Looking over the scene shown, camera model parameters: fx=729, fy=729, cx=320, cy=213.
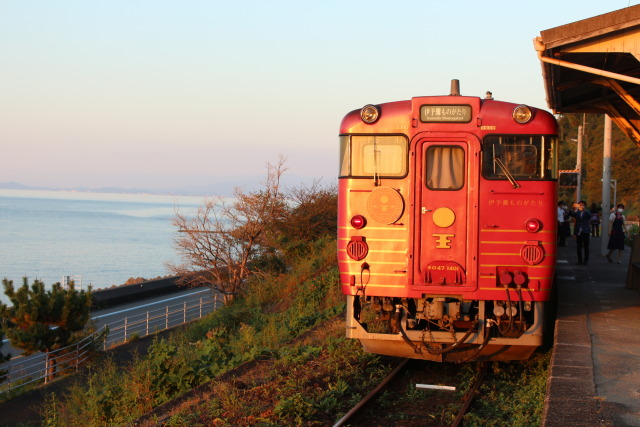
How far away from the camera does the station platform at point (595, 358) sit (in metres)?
6.43

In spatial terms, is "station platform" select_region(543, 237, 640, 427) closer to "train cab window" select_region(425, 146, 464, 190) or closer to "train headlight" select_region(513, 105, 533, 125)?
"train cab window" select_region(425, 146, 464, 190)

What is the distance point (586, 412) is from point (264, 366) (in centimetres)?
486

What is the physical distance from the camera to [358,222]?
9070mm

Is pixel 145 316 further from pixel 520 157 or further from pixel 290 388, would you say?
pixel 520 157

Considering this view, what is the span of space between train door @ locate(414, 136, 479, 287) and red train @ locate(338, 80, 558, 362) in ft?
0.04

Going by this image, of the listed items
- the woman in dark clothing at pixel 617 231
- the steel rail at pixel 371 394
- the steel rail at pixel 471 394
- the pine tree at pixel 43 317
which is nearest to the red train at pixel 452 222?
the steel rail at pixel 471 394

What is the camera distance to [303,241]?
28438mm

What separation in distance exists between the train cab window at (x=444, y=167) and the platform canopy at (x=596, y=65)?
2.16 metres

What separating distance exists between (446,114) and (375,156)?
3.33 ft

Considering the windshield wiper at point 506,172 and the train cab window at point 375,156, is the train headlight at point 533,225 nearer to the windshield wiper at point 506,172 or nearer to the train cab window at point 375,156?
the windshield wiper at point 506,172

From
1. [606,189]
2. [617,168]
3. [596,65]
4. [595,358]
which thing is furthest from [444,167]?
[617,168]

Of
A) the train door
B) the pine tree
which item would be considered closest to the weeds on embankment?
the train door

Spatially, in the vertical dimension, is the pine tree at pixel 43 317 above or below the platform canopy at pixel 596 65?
below

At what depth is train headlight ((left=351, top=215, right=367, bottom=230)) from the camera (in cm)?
905
